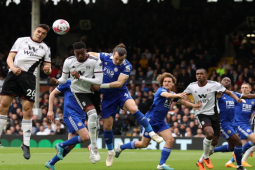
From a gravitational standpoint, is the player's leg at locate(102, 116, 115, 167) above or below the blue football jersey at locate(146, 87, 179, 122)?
below

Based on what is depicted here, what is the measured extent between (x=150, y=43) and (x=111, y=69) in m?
16.8

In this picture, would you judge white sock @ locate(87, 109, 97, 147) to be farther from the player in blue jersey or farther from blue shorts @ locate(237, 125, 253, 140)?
blue shorts @ locate(237, 125, 253, 140)

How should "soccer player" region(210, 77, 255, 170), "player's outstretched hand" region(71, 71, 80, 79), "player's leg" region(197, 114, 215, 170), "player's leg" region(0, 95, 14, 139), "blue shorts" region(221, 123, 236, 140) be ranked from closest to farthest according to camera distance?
"player's outstretched hand" region(71, 71, 80, 79), "player's leg" region(0, 95, 14, 139), "player's leg" region(197, 114, 215, 170), "soccer player" region(210, 77, 255, 170), "blue shorts" region(221, 123, 236, 140)

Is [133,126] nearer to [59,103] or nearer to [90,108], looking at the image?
[59,103]

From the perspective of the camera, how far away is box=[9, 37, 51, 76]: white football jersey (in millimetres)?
10023

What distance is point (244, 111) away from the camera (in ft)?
46.6

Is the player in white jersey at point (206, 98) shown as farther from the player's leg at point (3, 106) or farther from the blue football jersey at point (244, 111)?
the player's leg at point (3, 106)

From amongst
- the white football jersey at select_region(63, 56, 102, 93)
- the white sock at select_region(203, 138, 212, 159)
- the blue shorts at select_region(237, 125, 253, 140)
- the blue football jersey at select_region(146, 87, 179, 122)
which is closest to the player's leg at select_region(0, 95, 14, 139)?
the white football jersey at select_region(63, 56, 102, 93)

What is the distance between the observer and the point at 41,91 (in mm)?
27016

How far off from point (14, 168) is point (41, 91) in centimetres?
1661

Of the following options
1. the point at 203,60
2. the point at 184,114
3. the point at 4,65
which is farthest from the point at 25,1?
the point at 184,114

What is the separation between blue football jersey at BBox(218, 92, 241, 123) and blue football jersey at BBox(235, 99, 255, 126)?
1364mm

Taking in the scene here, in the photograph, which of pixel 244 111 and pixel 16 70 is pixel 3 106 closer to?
pixel 16 70

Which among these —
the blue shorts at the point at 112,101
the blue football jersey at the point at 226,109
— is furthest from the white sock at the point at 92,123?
the blue football jersey at the point at 226,109
